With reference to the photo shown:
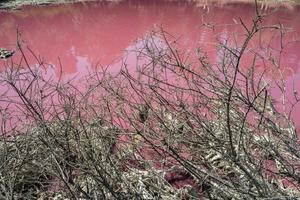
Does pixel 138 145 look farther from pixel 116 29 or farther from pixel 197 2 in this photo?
pixel 197 2

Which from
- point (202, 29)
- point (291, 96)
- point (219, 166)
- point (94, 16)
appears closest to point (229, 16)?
point (202, 29)

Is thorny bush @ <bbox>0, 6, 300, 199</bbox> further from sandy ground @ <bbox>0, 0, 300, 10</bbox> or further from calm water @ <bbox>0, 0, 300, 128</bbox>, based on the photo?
sandy ground @ <bbox>0, 0, 300, 10</bbox>

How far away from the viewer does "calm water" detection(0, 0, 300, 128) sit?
31.6ft

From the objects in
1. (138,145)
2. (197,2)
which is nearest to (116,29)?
(197,2)

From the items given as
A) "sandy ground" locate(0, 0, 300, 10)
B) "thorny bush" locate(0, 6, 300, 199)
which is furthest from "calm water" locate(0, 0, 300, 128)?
"thorny bush" locate(0, 6, 300, 199)

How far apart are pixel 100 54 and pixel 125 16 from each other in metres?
4.28

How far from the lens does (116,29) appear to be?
12.2 m

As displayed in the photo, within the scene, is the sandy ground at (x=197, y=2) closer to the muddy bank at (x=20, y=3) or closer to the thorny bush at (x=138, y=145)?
the muddy bank at (x=20, y=3)

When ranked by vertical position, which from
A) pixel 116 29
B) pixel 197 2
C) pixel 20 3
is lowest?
pixel 116 29

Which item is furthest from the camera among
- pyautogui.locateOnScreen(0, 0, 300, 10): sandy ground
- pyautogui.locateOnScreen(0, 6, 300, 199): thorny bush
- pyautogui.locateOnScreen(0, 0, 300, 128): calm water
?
pyautogui.locateOnScreen(0, 0, 300, 10): sandy ground

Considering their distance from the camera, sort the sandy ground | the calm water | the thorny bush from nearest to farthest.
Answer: the thorny bush, the calm water, the sandy ground

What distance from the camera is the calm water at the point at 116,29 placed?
9617 millimetres

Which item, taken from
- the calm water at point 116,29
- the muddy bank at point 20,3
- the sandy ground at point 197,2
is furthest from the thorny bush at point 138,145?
the muddy bank at point 20,3

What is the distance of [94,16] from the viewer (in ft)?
46.0
